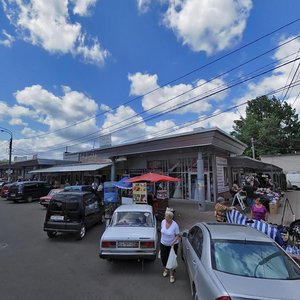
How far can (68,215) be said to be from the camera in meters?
8.74

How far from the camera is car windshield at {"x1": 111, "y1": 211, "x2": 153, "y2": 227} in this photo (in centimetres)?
683

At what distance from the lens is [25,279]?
17.2ft

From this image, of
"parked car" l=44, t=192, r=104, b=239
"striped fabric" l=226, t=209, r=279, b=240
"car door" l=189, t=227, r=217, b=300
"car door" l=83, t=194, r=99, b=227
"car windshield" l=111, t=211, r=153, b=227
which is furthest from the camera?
"car door" l=83, t=194, r=99, b=227

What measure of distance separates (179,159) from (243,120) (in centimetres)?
3859

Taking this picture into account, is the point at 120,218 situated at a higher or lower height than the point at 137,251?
higher

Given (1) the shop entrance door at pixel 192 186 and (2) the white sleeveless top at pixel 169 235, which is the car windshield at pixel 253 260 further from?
(1) the shop entrance door at pixel 192 186

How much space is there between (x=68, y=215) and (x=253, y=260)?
274 inches

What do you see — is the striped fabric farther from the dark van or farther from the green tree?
the green tree

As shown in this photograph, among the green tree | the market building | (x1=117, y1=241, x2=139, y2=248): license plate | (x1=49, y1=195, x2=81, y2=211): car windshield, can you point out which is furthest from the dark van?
the green tree

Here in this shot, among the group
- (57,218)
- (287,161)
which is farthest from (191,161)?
(287,161)

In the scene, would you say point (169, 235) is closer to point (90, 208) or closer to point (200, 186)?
point (90, 208)

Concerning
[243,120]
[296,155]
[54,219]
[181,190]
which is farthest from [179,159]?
[243,120]

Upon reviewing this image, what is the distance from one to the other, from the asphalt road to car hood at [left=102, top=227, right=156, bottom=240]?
79cm

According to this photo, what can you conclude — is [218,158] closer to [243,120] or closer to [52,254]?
[52,254]
